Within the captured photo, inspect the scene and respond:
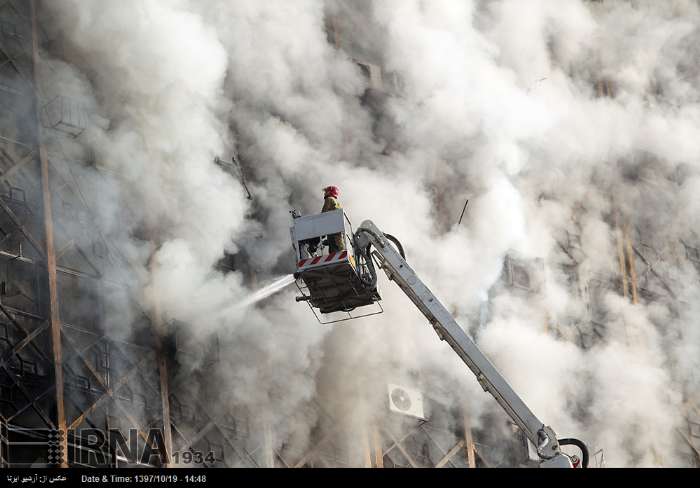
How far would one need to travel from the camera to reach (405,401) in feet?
57.1

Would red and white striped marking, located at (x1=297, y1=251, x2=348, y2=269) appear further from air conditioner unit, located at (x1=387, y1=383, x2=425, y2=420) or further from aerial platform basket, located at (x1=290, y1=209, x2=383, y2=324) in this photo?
air conditioner unit, located at (x1=387, y1=383, x2=425, y2=420)

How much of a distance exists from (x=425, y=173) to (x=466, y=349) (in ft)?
20.5

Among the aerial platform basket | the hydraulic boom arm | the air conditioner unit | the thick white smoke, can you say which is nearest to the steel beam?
the thick white smoke

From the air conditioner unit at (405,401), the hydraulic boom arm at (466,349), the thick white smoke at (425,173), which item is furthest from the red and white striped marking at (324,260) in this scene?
the air conditioner unit at (405,401)

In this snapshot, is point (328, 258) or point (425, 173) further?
point (425, 173)

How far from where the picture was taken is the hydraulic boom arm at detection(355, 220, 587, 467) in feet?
40.3

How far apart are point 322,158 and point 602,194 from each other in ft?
19.3

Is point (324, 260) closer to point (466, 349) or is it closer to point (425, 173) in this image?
point (466, 349)

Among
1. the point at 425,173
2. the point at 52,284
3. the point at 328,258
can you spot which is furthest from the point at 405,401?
the point at 52,284

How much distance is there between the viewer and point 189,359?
Answer: 15.2 meters

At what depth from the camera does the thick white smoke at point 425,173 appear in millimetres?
15352

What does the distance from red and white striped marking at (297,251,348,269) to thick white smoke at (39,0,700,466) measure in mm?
2697

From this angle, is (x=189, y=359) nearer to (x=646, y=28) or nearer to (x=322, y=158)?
(x=322, y=158)

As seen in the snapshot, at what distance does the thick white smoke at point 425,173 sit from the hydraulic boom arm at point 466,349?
2.86m
